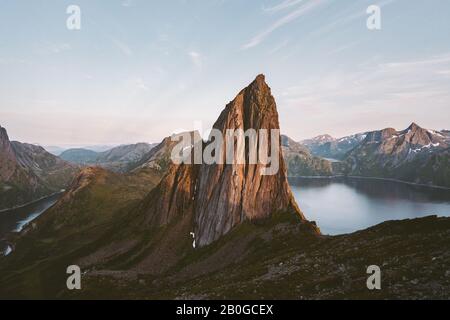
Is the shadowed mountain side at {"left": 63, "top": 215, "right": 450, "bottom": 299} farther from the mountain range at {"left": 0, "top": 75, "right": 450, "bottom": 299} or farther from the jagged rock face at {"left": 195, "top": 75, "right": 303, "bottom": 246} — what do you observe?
the jagged rock face at {"left": 195, "top": 75, "right": 303, "bottom": 246}

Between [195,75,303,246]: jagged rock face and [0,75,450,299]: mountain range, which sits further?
[195,75,303,246]: jagged rock face

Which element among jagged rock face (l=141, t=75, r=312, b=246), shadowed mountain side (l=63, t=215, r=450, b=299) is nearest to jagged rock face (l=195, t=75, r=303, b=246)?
jagged rock face (l=141, t=75, r=312, b=246)

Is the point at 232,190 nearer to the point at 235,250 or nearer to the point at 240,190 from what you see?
the point at 240,190

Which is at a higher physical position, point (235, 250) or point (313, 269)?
point (313, 269)

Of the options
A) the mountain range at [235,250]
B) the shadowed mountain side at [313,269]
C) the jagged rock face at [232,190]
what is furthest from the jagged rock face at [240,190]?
the shadowed mountain side at [313,269]

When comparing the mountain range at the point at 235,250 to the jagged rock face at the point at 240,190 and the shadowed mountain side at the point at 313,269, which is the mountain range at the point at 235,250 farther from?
the jagged rock face at the point at 240,190

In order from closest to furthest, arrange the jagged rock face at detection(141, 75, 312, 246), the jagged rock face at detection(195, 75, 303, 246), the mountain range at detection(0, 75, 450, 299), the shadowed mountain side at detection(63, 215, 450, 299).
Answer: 1. the shadowed mountain side at detection(63, 215, 450, 299)
2. the mountain range at detection(0, 75, 450, 299)
3. the jagged rock face at detection(195, 75, 303, 246)
4. the jagged rock face at detection(141, 75, 312, 246)

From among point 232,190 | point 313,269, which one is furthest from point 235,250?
point 313,269
